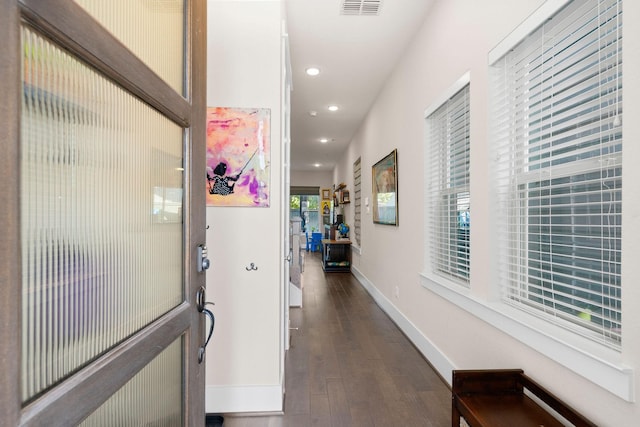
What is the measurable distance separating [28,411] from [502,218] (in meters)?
2.00

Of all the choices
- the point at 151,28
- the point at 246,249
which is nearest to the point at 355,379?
the point at 246,249

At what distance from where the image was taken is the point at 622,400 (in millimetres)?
1093

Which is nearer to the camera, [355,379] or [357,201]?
[355,379]

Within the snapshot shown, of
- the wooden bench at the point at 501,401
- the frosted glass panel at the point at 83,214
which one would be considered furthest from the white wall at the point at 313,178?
the frosted glass panel at the point at 83,214

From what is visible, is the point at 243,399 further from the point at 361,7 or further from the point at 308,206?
the point at 308,206

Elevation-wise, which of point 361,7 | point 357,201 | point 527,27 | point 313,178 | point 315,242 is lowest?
point 315,242

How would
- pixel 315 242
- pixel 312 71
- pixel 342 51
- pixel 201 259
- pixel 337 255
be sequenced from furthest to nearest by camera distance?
pixel 315 242 < pixel 337 255 < pixel 312 71 < pixel 342 51 < pixel 201 259

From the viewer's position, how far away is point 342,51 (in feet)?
11.2

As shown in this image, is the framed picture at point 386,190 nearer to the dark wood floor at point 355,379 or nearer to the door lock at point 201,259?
the dark wood floor at point 355,379

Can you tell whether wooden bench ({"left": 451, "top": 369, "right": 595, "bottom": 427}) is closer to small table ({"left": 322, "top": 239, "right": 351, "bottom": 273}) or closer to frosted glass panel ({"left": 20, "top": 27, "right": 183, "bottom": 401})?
frosted glass panel ({"left": 20, "top": 27, "right": 183, "bottom": 401})

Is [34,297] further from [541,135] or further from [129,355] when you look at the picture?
[541,135]

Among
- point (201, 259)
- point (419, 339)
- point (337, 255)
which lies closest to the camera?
point (201, 259)

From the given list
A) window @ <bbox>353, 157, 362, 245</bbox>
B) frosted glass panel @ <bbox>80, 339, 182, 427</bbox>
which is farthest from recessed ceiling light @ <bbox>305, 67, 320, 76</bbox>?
frosted glass panel @ <bbox>80, 339, 182, 427</bbox>

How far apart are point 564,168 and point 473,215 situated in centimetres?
70
